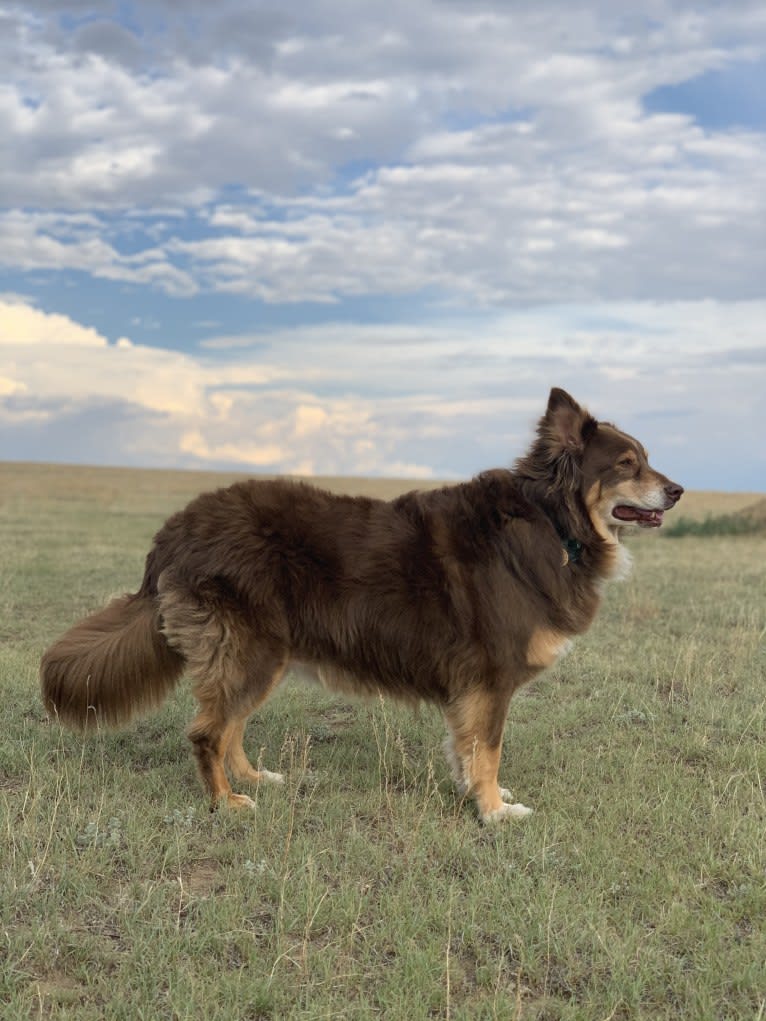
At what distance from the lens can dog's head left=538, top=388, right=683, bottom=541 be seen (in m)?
5.88

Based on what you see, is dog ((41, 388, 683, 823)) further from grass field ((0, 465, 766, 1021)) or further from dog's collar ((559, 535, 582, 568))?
grass field ((0, 465, 766, 1021))

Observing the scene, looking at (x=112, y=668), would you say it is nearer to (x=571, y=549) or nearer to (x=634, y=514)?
(x=571, y=549)

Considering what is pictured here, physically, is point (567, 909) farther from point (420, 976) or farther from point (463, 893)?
point (420, 976)

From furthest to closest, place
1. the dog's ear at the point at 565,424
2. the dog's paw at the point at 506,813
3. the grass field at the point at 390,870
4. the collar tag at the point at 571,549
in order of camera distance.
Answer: the collar tag at the point at 571,549 → the dog's ear at the point at 565,424 → the dog's paw at the point at 506,813 → the grass field at the point at 390,870

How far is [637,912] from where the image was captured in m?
4.71

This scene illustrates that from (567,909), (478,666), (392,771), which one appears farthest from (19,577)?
(567,909)

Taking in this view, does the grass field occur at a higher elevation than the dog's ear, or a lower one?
lower

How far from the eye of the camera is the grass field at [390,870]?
402cm

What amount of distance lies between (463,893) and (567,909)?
55 cm

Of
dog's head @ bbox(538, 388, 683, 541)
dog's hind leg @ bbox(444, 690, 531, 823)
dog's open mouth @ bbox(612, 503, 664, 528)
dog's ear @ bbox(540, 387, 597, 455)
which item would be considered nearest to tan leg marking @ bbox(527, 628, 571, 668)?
dog's hind leg @ bbox(444, 690, 531, 823)

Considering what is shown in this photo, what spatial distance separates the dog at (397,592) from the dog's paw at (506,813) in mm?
13

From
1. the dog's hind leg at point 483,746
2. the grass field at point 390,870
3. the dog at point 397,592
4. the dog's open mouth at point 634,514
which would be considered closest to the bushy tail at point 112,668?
the dog at point 397,592

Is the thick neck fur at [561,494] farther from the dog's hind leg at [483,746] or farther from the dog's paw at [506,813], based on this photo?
the dog's paw at [506,813]

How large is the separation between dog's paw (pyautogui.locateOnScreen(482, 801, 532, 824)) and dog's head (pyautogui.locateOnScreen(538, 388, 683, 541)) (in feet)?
6.10
